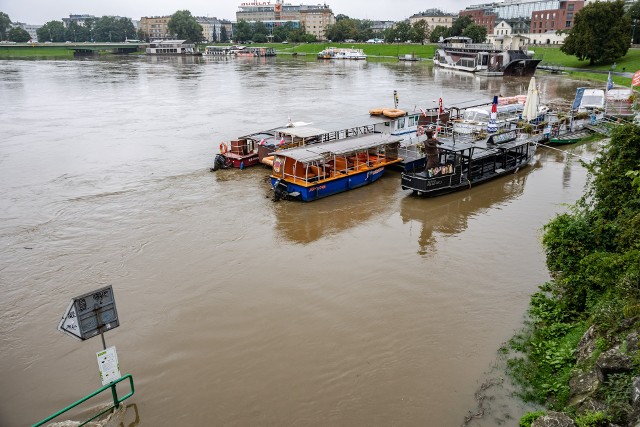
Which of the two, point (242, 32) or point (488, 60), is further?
point (242, 32)

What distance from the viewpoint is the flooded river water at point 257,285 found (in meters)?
10.5

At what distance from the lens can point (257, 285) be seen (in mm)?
15211

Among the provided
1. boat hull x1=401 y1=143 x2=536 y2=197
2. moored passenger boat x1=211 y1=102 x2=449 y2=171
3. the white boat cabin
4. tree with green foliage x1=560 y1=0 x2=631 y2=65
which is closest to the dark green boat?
boat hull x1=401 y1=143 x2=536 y2=197

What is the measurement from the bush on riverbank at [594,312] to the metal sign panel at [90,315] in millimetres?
8329

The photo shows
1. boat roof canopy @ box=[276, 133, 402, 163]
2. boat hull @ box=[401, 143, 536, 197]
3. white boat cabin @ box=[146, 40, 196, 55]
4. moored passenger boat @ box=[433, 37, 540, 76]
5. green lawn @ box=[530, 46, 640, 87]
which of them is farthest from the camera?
white boat cabin @ box=[146, 40, 196, 55]

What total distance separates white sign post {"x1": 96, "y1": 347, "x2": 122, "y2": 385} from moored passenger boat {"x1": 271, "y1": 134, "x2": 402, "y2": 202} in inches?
515

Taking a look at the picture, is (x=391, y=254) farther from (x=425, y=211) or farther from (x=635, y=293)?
(x=635, y=293)

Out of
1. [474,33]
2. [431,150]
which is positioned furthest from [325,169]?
[474,33]

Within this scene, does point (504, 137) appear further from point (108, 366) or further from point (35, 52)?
point (35, 52)

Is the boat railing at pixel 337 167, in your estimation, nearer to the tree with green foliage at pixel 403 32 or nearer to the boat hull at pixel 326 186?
the boat hull at pixel 326 186

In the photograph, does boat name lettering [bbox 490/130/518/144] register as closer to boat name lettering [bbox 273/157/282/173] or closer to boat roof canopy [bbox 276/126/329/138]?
boat roof canopy [bbox 276/126/329/138]

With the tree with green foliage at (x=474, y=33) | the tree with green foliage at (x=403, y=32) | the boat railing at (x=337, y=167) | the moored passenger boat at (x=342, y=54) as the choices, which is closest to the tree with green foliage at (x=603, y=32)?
the tree with green foliage at (x=474, y=33)

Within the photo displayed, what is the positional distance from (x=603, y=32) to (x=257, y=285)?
3002 inches

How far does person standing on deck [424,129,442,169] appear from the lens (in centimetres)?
2194
